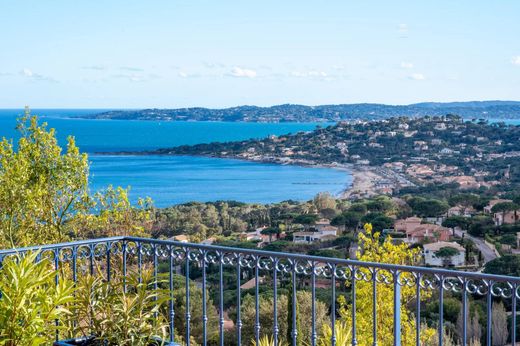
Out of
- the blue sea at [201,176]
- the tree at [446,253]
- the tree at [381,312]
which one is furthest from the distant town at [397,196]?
the tree at [381,312]

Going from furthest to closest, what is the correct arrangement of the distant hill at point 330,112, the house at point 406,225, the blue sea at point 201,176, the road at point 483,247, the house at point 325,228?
the distant hill at point 330,112, the blue sea at point 201,176, the house at point 325,228, the house at point 406,225, the road at point 483,247

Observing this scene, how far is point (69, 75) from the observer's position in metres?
39.6

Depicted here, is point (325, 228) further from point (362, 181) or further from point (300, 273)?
point (300, 273)

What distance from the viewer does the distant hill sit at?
77.6 metres

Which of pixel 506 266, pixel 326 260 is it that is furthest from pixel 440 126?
pixel 326 260

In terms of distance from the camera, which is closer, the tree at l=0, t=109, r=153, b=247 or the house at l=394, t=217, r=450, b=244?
the tree at l=0, t=109, r=153, b=247

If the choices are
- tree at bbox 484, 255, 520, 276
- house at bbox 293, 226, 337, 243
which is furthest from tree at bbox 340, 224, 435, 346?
house at bbox 293, 226, 337, 243

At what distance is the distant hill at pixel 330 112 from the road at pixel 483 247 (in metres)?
46.3

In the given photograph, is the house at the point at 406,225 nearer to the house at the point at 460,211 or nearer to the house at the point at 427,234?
the house at the point at 427,234

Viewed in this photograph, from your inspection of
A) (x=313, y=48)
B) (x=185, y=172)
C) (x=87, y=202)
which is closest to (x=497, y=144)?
(x=313, y=48)

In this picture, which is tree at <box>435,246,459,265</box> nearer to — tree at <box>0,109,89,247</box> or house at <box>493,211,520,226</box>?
house at <box>493,211,520,226</box>

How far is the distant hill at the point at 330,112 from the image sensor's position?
254ft

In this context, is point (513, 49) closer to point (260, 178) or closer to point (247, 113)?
point (260, 178)

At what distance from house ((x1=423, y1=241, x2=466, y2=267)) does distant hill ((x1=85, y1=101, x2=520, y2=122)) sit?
51.4m
